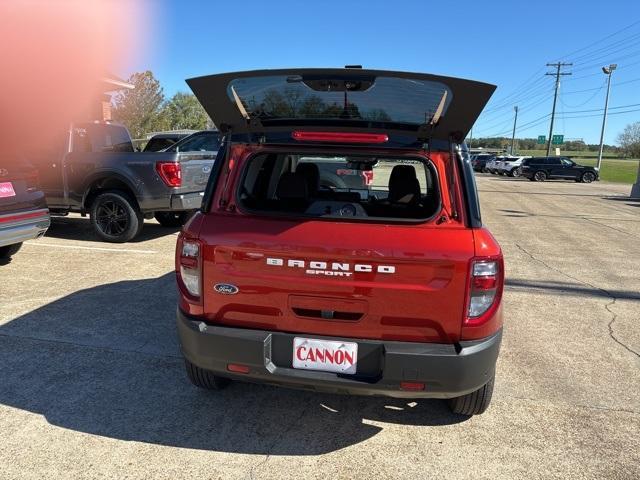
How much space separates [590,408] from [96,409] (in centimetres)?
312

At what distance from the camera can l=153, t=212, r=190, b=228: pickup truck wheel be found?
9.37 m

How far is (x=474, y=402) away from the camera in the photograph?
9.33 feet

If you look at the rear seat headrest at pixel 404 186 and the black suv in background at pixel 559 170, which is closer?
the rear seat headrest at pixel 404 186

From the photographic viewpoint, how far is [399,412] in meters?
3.05

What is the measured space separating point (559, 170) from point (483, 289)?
1334 inches

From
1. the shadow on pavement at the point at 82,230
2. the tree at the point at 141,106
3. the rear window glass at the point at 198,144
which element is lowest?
the shadow on pavement at the point at 82,230

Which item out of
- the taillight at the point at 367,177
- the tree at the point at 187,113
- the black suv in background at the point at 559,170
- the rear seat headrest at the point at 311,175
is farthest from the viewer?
the tree at the point at 187,113

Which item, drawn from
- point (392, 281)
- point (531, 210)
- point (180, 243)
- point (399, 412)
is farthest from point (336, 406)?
point (531, 210)

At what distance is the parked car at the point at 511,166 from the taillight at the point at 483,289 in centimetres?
3778

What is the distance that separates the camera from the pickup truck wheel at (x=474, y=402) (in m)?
2.80

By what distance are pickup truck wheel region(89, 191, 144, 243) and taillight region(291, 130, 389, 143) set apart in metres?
5.57

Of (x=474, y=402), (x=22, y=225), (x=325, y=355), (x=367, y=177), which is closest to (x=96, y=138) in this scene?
(x=22, y=225)

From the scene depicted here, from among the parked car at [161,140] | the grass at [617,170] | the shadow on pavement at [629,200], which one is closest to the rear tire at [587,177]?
the grass at [617,170]

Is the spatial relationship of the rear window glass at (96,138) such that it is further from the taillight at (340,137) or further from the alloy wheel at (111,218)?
the taillight at (340,137)
